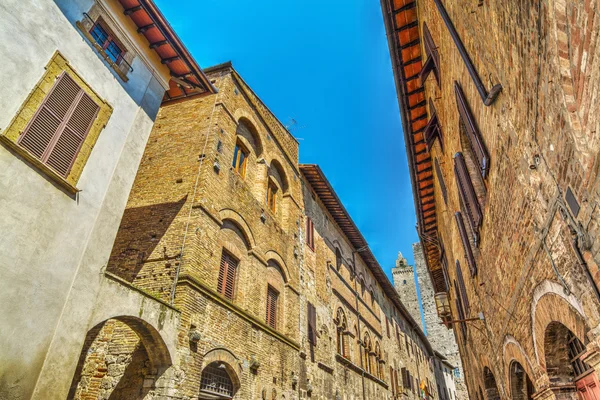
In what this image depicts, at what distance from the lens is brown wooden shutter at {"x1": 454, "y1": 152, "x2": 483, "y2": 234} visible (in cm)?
588

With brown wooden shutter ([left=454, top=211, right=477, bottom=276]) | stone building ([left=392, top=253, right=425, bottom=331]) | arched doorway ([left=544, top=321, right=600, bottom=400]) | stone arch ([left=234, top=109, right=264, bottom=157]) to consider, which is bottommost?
arched doorway ([left=544, top=321, right=600, bottom=400])

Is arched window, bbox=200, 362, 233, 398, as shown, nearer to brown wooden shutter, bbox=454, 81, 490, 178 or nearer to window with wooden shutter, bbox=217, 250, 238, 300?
window with wooden shutter, bbox=217, 250, 238, 300

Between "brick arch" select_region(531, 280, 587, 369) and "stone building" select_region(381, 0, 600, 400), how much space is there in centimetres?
2

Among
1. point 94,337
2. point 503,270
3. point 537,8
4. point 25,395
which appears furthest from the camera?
point 94,337

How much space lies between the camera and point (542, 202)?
3.39m

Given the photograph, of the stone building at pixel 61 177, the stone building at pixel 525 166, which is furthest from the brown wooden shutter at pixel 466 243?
the stone building at pixel 61 177

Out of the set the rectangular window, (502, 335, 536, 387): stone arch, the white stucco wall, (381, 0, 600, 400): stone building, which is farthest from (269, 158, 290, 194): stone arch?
(502, 335, 536, 387): stone arch

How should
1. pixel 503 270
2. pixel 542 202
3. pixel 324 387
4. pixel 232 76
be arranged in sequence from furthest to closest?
pixel 324 387
pixel 232 76
pixel 503 270
pixel 542 202

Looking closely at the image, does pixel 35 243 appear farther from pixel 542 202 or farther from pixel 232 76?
pixel 232 76

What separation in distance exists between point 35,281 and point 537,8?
580cm

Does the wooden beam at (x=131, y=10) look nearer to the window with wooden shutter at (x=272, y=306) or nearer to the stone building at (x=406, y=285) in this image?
the window with wooden shutter at (x=272, y=306)

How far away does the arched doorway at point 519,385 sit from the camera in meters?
6.03

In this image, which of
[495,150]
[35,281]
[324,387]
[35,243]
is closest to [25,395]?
[35,281]

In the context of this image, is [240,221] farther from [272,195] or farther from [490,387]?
[490,387]
